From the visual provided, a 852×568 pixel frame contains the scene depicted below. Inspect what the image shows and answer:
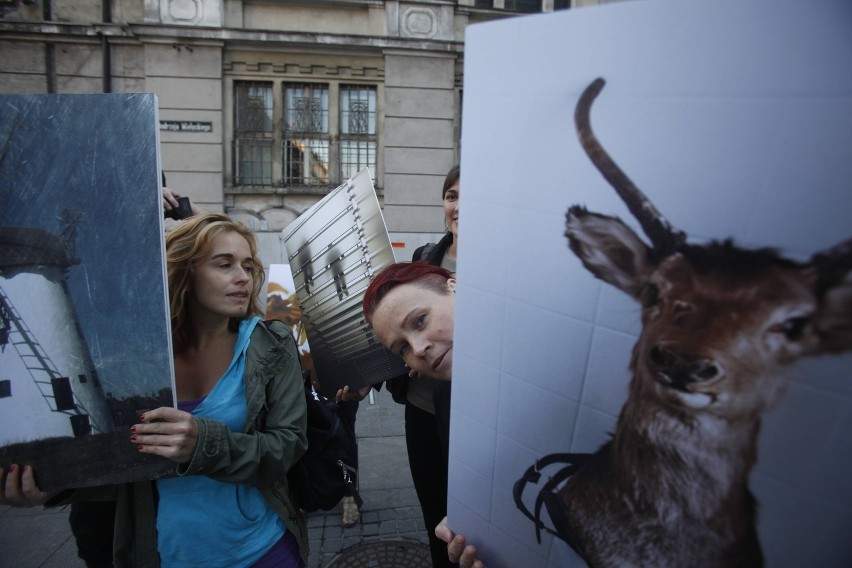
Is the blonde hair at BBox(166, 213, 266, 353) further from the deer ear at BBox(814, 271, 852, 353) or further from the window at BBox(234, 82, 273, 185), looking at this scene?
the window at BBox(234, 82, 273, 185)

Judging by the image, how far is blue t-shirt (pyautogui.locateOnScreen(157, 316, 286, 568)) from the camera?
1.56 m

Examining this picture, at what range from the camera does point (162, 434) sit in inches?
51.9

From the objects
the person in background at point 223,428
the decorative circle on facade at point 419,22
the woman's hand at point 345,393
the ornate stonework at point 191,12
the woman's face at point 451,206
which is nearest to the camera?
the person in background at point 223,428

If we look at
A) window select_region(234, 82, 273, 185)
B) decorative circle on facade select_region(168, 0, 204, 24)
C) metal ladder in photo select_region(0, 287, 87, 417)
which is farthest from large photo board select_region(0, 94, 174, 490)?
decorative circle on facade select_region(168, 0, 204, 24)

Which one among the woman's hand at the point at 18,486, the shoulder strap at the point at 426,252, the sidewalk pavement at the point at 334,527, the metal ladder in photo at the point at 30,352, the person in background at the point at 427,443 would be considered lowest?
the sidewalk pavement at the point at 334,527

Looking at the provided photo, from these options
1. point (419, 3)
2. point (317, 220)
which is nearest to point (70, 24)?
point (419, 3)

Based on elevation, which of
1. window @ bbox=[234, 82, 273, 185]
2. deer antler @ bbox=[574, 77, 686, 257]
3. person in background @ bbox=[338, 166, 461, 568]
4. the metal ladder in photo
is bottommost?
person in background @ bbox=[338, 166, 461, 568]

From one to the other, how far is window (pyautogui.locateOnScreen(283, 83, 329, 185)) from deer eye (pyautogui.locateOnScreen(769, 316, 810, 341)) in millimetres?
9688

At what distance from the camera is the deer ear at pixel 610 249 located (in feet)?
2.48

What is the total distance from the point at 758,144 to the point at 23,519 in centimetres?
443

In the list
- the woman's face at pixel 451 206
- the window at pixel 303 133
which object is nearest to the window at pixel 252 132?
the window at pixel 303 133

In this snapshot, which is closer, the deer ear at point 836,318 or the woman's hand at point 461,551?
the deer ear at point 836,318

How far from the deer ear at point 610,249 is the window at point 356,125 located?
368 inches

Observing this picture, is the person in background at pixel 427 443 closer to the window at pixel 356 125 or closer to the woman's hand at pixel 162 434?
the woman's hand at pixel 162 434
